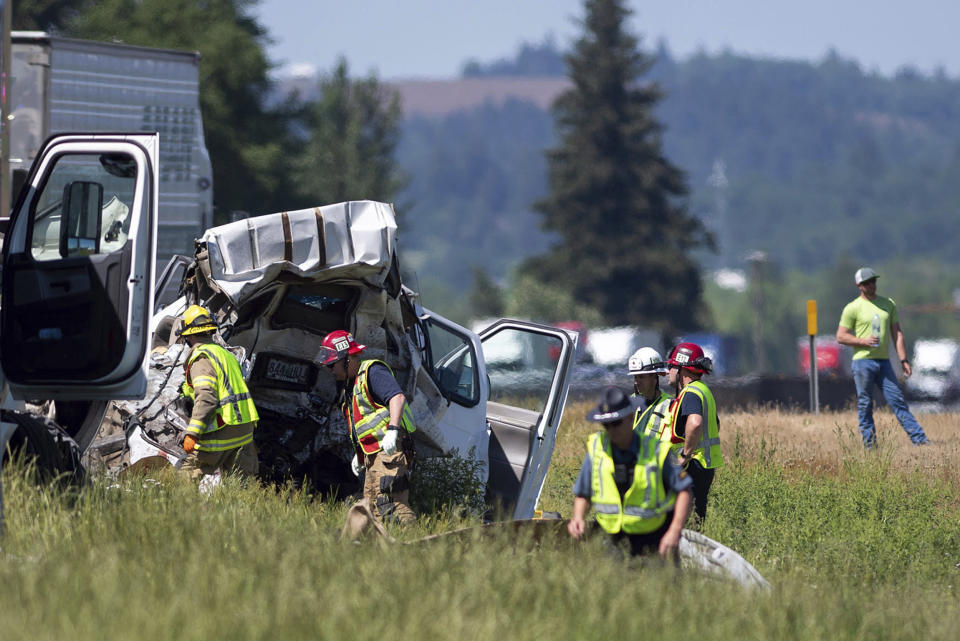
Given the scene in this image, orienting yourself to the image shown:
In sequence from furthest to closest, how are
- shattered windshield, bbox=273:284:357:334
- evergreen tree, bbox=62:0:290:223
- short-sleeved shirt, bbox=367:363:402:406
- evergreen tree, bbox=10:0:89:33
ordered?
evergreen tree, bbox=10:0:89:33
evergreen tree, bbox=62:0:290:223
shattered windshield, bbox=273:284:357:334
short-sleeved shirt, bbox=367:363:402:406

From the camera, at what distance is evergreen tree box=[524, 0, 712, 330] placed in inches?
2491

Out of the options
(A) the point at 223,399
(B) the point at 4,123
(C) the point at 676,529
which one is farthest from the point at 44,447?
(C) the point at 676,529

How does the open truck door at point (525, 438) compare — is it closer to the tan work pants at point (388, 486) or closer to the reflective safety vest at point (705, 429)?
the tan work pants at point (388, 486)

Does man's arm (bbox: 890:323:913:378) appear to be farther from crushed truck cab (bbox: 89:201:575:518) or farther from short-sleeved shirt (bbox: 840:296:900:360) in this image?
crushed truck cab (bbox: 89:201:575:518)

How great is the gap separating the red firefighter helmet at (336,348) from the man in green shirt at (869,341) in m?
6.08

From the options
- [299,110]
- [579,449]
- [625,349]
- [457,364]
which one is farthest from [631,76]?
[457,364]

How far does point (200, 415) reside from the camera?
9.53 m

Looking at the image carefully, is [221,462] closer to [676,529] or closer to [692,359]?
[692,359]

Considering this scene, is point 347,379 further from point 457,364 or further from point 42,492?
point 42,492

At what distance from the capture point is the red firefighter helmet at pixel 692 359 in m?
9.63

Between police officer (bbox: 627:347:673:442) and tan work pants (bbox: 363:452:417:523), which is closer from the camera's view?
tan work pants (bbox: 363:452:417:523)

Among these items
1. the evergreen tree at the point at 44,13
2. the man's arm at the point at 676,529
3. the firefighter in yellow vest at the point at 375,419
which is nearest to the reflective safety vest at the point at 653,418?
the firefighter in yellow vest at the point at 375,419

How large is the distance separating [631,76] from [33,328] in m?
60.3

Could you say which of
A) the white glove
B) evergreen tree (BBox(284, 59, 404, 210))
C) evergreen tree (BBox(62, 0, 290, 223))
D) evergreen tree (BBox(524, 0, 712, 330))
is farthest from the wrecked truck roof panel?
evergreen tree (BBox(284, 59, 404, 210))
